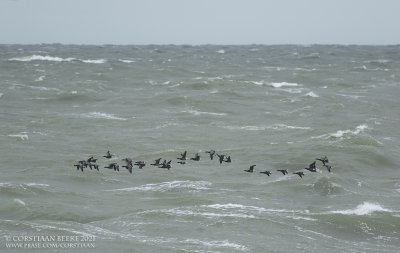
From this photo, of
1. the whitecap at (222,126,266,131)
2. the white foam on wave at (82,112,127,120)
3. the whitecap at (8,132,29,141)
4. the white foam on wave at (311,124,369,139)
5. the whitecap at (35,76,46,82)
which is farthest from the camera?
the whitecap at (35,76,46,82)

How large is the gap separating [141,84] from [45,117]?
24.9 m

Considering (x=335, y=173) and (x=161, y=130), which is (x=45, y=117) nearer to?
(x=161, y=130)

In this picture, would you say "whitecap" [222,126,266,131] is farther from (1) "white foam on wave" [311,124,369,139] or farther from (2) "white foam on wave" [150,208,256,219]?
(2) "white foam on wave" [150,208,256,219]

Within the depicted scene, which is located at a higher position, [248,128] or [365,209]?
[248,128]

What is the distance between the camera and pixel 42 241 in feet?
67.6

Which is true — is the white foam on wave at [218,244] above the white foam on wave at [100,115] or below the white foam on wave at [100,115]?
below

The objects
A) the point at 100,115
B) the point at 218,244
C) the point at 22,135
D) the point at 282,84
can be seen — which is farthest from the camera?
the point at 282,84

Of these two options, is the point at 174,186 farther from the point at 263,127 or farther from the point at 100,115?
the point at 100,115

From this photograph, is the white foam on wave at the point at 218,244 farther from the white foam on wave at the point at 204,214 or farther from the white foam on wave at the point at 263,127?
the white foam on wave at the point at 263,127

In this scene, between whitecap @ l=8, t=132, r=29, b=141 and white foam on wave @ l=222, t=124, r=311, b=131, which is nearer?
whitecap @ l=8, t=132, r=29, b=141

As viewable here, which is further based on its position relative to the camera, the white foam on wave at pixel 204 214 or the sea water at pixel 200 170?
the white foam on wave at pixel 204 214

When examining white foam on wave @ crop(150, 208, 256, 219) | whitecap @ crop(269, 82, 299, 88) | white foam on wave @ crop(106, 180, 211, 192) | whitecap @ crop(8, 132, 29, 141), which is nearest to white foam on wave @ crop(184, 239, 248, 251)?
white foam on wave @ crop(150, 208, 256, 219)

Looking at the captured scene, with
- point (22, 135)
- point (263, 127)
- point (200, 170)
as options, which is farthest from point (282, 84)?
point (200, 170)

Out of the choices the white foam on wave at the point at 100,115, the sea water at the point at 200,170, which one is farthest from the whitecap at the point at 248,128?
the white foam on wave at the point at 100,115
